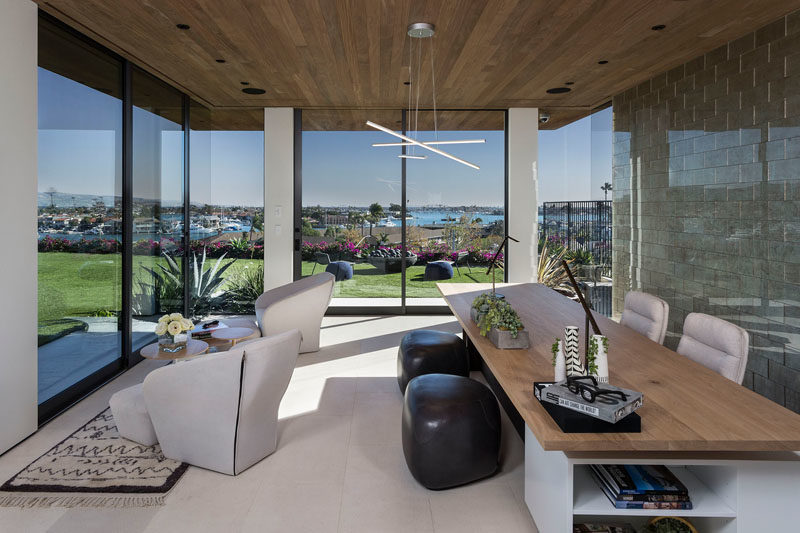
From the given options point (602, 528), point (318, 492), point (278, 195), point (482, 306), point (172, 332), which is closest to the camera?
point (602, 528)

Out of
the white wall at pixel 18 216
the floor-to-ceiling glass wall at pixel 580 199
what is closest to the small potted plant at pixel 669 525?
the white wall at pixel 18 216

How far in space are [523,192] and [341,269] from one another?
2.67 metres

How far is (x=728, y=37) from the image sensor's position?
4332 mm

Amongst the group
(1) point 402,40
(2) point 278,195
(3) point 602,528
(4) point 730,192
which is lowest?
(3) point 602,528

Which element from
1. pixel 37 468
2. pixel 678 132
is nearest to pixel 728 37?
pixel 678 132

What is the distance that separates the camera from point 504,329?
290cm

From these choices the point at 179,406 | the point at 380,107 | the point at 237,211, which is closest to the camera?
the point at 179,406

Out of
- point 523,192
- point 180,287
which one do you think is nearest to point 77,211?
point 180,287

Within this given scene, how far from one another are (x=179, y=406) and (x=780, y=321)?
3988 millimetres

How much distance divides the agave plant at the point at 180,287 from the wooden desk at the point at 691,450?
168 inches

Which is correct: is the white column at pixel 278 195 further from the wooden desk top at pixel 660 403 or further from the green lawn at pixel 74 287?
the wooden desk top at pixel 660 403

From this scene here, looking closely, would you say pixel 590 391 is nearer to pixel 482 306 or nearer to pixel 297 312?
pixel 482 306

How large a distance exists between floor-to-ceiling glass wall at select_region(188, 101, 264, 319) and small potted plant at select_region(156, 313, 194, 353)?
347 centimetres

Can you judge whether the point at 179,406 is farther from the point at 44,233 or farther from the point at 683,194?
the point at 683,194
